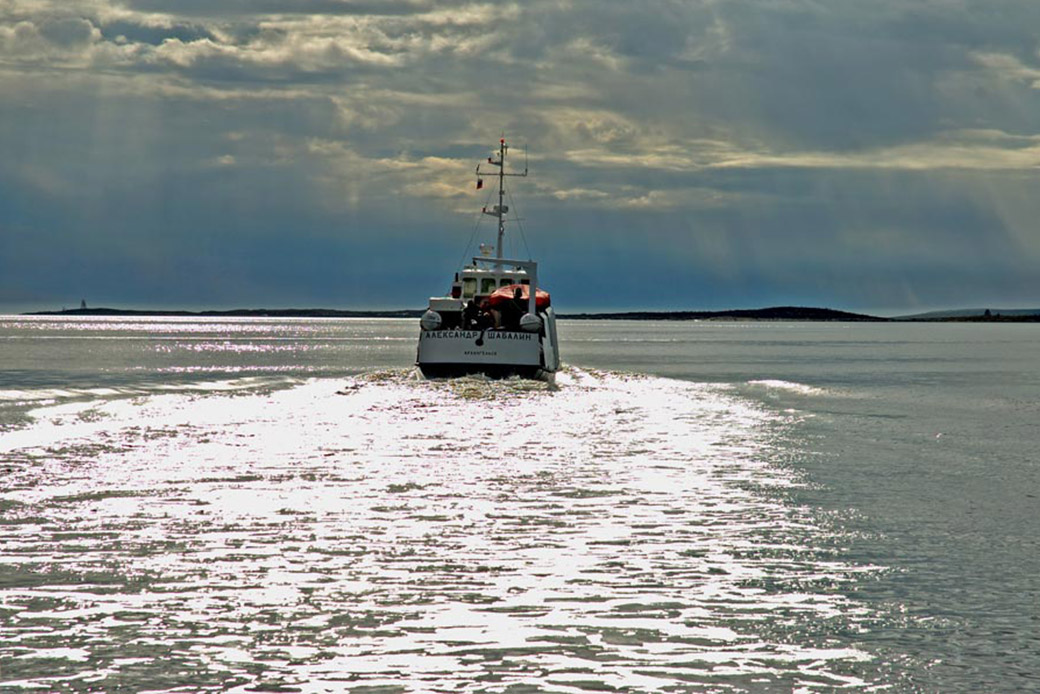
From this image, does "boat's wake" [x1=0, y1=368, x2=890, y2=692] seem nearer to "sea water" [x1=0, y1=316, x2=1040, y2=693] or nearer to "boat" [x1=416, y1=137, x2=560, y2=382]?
"sea water" [x1=0, y1=316, x2=1040, y2=693]

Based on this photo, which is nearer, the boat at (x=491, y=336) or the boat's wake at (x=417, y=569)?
the boat's wake at (x=417, y=569)

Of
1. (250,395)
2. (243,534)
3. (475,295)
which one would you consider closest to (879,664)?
(243,534)

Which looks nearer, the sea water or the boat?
the sea water

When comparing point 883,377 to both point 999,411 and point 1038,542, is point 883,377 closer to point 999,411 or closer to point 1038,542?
point 999,411

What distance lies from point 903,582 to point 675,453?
1281cm

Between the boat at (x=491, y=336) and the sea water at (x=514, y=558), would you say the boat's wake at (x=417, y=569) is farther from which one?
the boat at (x=491, y=336)

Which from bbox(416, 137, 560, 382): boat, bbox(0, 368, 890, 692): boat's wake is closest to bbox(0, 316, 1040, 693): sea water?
bbox(0, 368, 890, 692): boat's wake

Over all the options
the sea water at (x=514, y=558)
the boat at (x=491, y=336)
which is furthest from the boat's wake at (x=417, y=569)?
the boat at (x=491, y=336)

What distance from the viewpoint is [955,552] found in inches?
565

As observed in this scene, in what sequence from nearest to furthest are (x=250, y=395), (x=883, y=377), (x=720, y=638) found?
(x=720, y=638) → (x=250, y=395) → (x=883, y=377)

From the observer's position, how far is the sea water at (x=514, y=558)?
30.5ft

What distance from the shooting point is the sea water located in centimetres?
928

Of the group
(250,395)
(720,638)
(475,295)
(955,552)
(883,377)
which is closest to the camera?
(720,638)

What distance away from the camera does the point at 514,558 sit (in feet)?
44.0
